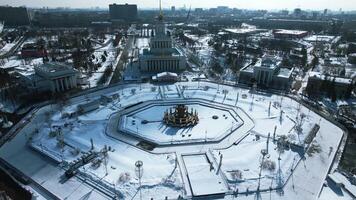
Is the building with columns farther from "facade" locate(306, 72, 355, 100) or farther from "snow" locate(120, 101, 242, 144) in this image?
"facade" locate(306, 72, 355, 100)

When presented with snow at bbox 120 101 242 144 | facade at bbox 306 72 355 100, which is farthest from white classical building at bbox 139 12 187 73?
facade at bbox 306 72 355 100

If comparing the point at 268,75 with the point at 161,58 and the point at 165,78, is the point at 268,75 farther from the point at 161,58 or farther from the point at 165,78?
the point at 161,58

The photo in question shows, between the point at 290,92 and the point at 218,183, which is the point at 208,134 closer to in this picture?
the point at 218,183

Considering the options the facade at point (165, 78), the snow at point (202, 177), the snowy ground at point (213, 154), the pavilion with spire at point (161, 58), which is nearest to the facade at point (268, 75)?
the snowy ground at point (213, 154)

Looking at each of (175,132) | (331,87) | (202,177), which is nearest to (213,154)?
(202,177)

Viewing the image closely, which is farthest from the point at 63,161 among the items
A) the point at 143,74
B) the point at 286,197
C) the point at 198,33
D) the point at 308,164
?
the point at 198,33

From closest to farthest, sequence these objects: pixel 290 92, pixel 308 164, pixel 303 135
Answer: pixel 308 164
pixel 303 135
pixel 290 92
